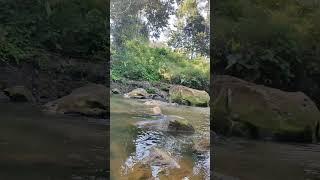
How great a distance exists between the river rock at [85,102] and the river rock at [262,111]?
38.5 inches

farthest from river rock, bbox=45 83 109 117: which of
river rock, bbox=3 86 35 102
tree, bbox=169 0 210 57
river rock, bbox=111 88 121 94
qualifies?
tree, bbox=169 0 210 57

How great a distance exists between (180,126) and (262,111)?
0.70m

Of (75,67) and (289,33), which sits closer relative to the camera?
(289,33)

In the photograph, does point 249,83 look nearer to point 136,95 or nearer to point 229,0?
point 229,0

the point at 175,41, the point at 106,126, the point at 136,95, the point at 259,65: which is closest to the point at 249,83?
the point at 259,65

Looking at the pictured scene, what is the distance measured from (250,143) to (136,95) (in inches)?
41.4

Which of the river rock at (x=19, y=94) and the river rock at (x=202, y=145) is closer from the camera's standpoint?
the river rock at (x=202, y=145)

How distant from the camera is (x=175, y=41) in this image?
3.71 m

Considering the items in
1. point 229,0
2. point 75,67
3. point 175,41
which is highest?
point 229,0

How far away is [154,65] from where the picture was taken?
145 inches

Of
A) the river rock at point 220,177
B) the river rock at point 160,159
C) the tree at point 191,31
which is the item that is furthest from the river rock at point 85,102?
the river rock at point 220,177

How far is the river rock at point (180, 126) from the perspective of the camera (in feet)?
11.9

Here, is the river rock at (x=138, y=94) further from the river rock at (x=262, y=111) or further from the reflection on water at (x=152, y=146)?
the river rock at (x=262, y=111)

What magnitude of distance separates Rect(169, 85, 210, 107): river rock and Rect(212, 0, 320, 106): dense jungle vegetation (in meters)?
0.24
